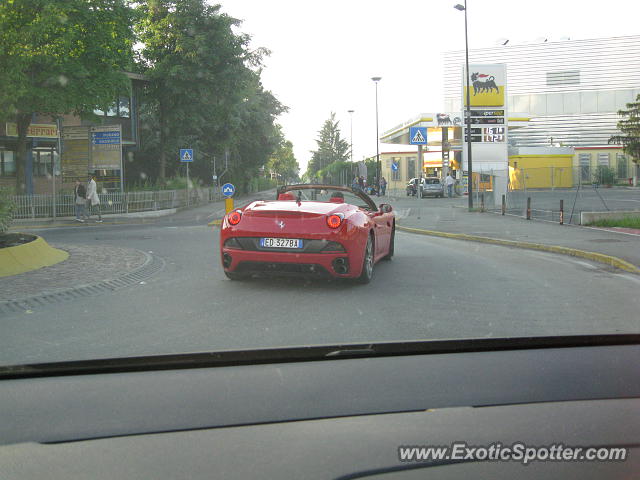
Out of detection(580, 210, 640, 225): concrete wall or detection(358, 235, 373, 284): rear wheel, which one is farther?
detection(580, 210, 640, 225): concrete wall

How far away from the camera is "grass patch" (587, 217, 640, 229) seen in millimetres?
18694

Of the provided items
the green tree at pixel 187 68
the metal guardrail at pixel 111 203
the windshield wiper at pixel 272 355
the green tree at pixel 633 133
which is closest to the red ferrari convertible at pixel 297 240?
the windshield wiper at pixel 272 355

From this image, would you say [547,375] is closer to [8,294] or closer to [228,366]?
[228,366]

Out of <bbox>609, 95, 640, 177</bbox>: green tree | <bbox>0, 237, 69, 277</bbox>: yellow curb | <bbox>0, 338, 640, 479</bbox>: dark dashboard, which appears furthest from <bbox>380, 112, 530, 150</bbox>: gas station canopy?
<bbox>0, 338, 640, 479</bbox>: dark dashboard

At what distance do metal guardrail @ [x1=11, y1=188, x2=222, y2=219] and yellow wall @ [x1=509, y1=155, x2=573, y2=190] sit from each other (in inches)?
687

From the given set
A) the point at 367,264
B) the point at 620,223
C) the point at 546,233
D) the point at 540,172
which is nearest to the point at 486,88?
the point at 540,172

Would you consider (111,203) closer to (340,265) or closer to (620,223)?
(620,223)

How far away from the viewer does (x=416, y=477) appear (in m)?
1.72

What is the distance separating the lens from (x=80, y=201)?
2644 centimetres

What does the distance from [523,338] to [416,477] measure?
1172 mm

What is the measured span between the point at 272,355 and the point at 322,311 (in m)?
4.35

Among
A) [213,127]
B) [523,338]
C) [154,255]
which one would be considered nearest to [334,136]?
[213,127]

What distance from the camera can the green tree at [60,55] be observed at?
24.7 meters

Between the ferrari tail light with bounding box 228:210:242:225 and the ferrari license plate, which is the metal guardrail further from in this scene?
the ferrari license plate
